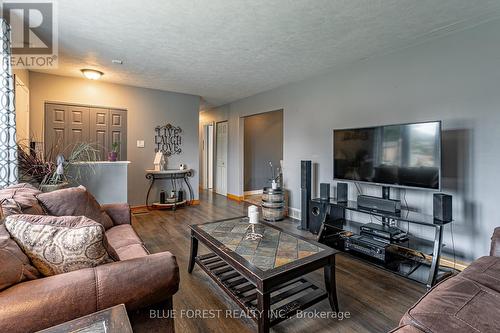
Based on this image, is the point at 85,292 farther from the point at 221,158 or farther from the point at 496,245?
the point at 221,158

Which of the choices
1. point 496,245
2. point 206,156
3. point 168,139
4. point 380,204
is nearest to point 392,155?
point 380,204

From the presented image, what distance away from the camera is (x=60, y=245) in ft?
3.64

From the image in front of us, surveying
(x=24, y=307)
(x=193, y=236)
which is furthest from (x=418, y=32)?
(x=24, y=307)

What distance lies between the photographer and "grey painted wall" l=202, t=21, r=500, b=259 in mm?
2377

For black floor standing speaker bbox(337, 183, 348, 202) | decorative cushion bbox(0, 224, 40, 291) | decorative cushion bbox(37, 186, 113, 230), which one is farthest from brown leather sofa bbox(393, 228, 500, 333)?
decorative cushion bbox(37, 186, 113, 230)

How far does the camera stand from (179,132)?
535cm

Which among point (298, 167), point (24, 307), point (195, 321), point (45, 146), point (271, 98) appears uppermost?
point (271, 98)

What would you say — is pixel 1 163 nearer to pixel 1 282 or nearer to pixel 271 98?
pixel 1 282

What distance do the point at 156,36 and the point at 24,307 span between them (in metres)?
2.69

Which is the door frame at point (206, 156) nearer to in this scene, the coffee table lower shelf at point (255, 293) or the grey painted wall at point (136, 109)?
the grey painted wall at point (136, 109)

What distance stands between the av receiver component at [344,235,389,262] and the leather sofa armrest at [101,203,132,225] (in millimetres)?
2491

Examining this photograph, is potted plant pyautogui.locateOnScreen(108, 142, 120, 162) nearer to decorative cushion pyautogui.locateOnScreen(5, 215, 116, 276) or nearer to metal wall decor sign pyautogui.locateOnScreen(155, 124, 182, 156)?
metal wall decor sign pyautogui.locateOnScreen(155, 124, 182, 156)

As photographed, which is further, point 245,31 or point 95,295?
point 245,31

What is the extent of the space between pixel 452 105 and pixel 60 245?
3.52 meters
